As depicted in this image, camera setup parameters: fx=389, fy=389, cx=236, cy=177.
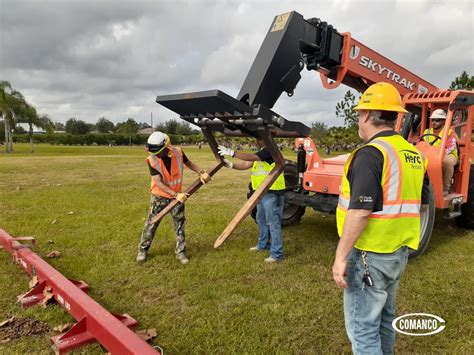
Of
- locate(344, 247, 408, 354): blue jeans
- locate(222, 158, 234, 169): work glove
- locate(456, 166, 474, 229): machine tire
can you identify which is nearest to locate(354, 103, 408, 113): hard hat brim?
locate(344, 247, 408, 354): blue jeans

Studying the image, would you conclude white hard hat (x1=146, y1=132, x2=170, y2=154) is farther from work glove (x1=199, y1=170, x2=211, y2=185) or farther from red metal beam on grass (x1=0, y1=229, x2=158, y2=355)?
red metal beam on grass (x1=0, y1=229, x2=158, y2=355)

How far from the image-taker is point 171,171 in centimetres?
535

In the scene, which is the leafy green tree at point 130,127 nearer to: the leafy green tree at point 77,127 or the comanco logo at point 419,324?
the leafy green tree at point 77,127

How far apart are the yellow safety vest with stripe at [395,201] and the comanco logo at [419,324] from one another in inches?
66.1

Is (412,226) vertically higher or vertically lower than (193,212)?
higher

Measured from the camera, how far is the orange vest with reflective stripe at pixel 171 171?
206 inches

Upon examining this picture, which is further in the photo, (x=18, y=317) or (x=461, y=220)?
(x=461, y=220)

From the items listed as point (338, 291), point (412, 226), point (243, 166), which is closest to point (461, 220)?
point (338, 291)

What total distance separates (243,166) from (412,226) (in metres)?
3.16

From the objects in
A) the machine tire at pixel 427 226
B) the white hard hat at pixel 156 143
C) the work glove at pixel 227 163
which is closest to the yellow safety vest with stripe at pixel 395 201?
the work glove at pixel 227 163

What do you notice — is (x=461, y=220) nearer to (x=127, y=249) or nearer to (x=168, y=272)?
(x=168, y=272)

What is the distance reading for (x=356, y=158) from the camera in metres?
2.26

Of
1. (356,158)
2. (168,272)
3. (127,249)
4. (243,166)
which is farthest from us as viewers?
(127,249)

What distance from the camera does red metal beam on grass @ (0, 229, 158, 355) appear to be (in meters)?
2.77
